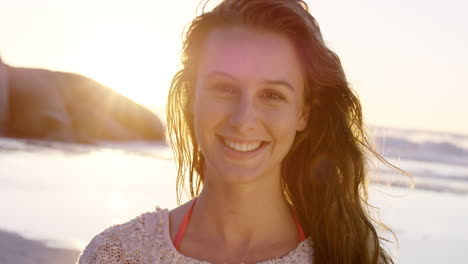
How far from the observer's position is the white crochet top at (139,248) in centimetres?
324

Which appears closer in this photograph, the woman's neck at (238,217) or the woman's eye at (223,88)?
the woman's eye at (223,88)

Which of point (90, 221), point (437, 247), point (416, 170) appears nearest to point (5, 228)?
point (90, 221)

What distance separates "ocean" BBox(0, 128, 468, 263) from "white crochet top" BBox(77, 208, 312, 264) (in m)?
0.93

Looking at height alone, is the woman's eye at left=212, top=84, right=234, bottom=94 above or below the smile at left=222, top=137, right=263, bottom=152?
above

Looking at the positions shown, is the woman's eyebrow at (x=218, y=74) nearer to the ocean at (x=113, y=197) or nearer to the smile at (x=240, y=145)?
the smile at (x=240, y=145)

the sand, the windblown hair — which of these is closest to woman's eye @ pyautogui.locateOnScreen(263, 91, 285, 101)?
the windblown hair

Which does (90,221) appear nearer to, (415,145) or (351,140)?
(351,140)

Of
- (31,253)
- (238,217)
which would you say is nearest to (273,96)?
(238,217)

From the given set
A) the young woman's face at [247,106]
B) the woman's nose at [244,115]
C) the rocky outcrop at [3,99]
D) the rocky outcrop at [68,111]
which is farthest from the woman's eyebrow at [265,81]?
the rocky outcrop at [3,99]

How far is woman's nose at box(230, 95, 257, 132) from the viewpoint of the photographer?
315cm

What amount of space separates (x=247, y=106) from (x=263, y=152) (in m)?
0.22

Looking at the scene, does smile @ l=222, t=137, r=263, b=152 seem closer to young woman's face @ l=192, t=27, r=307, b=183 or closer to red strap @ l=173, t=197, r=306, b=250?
young woman's face @ l=192, t=27, r=307, b=183

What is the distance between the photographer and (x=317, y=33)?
3457mm

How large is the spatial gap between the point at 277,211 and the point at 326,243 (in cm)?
27
